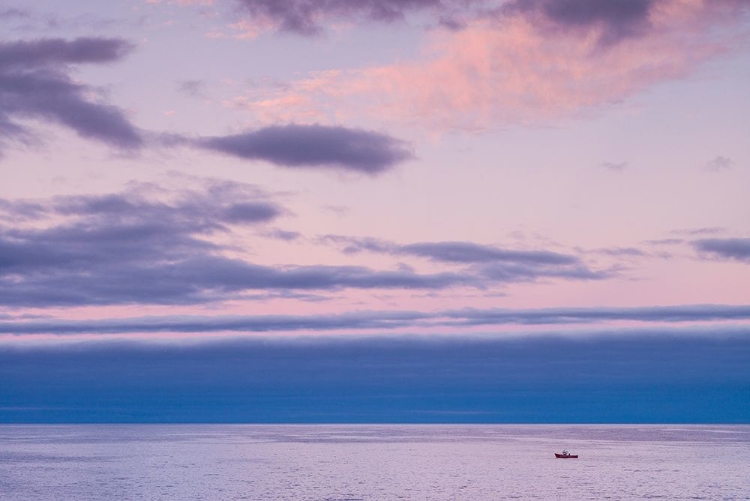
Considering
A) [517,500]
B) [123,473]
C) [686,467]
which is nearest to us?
[517,500]

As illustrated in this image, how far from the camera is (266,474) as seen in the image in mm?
144250

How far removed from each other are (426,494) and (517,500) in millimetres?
11583

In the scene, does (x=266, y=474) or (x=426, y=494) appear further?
(x=266, y=474)

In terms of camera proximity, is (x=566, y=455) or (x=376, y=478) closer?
(x=376, y=478)

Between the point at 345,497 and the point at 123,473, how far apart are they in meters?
53.8

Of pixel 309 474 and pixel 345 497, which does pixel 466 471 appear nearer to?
pixel 309 474

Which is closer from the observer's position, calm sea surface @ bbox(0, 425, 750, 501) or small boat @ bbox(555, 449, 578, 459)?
calm sea surface @ bbox(0, 425, 750, 501)

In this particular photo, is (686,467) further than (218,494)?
Yes

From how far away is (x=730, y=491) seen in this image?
383 feet

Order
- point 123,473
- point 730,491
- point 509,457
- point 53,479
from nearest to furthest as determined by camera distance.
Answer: point 730,491
point 53,479
point 123,473
point 509,457

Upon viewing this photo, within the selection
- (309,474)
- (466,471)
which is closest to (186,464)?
(309,474)

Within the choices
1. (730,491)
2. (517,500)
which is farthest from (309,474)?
(730,491)

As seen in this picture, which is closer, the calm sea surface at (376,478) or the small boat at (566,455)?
the calm sea surface at (376,478)

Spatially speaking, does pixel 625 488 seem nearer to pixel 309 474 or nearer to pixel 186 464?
pixel 309 474
